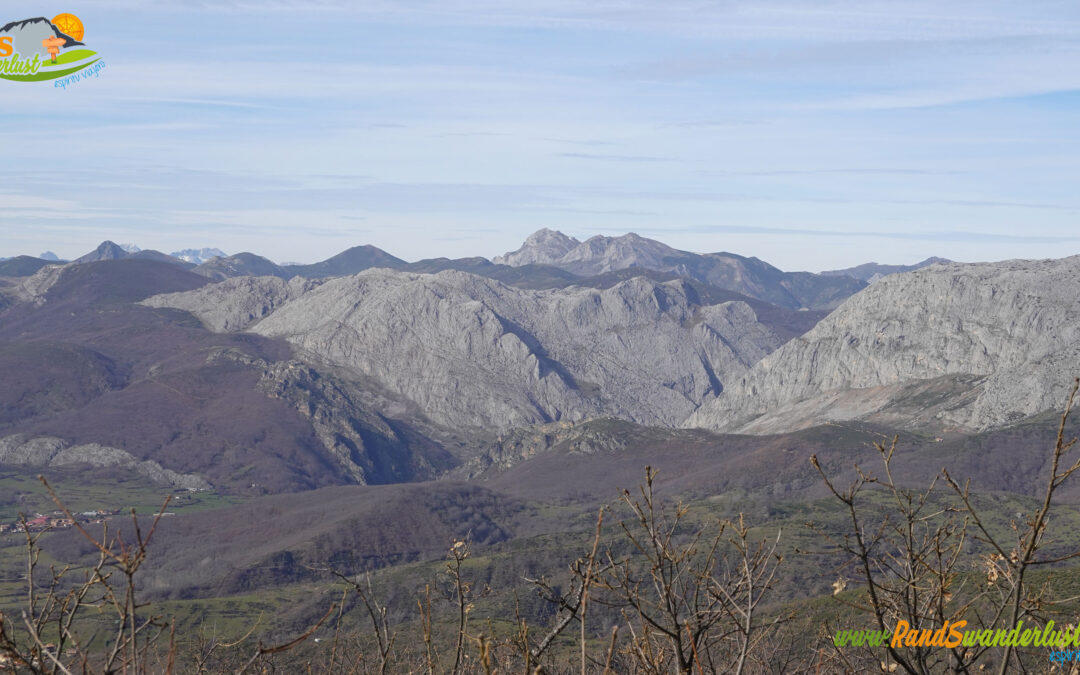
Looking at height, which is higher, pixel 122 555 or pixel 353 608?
pixel 122 555

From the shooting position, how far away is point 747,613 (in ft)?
36.9

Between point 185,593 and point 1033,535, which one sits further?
point 185,593

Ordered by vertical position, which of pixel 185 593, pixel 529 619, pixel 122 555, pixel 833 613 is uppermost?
pixel 122 555

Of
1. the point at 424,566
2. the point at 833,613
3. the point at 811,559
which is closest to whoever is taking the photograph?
the point at 833,613

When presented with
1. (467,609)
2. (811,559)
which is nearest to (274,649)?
(467,609)

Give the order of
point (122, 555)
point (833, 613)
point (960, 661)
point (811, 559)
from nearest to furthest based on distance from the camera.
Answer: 1. point (122, 555)
2. point (960, 661)
3. point (833, 613)
4. point (811, 559)

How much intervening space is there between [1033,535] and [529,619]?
147 metres

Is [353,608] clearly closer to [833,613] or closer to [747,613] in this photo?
[833,613]

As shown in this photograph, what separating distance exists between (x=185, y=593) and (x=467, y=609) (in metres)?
197

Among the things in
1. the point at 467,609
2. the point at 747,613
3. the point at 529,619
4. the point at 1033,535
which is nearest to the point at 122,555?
the point at 467,609

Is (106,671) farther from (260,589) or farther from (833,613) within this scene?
(260,589)

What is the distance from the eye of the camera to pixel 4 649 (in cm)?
824

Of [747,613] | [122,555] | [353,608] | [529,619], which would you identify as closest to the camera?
[122,555]

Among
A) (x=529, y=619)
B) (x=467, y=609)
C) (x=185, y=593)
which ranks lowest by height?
(x=185, y=593)
